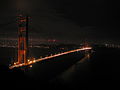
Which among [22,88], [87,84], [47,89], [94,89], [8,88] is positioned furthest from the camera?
[87,84]

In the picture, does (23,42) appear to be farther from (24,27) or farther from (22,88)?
(22,88)

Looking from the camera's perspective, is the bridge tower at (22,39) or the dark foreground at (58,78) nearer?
the dark foreground at (58,78)

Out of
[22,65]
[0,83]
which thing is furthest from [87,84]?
[0,83]

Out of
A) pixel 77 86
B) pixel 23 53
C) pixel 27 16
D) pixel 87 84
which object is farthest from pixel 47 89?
pixel 27 16

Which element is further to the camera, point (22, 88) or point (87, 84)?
point (87, 84)

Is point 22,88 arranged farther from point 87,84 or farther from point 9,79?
point 87,84

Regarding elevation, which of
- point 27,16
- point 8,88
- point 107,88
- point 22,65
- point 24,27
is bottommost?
point 107,88

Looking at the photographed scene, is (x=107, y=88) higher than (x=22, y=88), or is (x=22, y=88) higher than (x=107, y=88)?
(x=22, y=88)

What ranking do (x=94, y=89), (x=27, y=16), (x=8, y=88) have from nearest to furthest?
(x=8, y=88), (x=94, y=89), (x=27, y=16)

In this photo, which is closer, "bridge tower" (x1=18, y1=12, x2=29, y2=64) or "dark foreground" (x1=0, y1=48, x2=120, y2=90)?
"dark foreground" (x1=0, y1=48, x2=120, y2=90)
